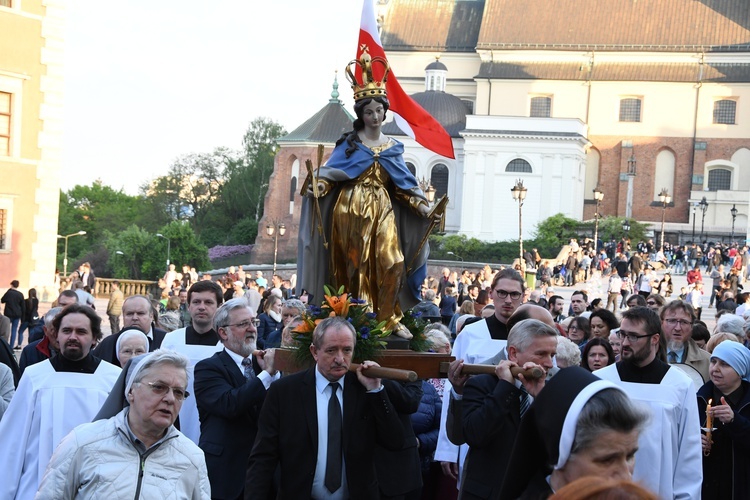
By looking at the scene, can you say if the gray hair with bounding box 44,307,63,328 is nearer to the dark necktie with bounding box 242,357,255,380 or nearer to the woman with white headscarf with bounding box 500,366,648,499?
the dark necktie with bounding box 242,357,255,380

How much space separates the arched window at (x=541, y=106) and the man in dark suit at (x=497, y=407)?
235ft

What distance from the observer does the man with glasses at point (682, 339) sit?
327 inches

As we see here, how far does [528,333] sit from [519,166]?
65470mm

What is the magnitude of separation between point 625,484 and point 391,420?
342 centimetres

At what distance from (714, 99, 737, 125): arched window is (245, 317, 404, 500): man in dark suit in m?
72.7

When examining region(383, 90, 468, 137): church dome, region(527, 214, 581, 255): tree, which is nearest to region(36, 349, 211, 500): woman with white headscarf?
region(527, 214, 581, 255): tree

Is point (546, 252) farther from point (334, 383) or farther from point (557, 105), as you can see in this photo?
point (334, 383)

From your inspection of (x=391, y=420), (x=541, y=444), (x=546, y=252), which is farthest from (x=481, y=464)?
(x=546, y=252)

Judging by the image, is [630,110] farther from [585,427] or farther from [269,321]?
[585,427]

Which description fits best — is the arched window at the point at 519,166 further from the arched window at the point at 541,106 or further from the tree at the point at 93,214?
the tree at the point at 93,214

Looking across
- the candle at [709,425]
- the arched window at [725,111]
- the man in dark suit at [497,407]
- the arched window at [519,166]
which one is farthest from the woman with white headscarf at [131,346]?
the arched window at [725,111]

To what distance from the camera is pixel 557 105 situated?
76375 mm

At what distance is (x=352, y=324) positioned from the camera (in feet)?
20.5

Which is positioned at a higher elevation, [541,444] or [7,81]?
[7,81]
